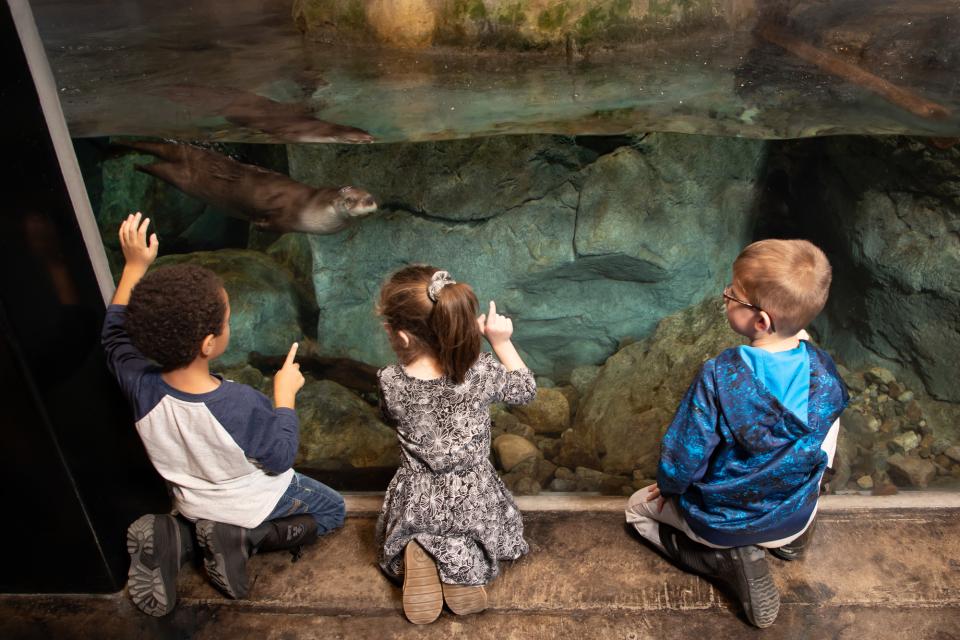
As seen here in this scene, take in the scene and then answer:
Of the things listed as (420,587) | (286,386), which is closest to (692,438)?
(420,587)

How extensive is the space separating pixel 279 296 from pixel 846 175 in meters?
3.41

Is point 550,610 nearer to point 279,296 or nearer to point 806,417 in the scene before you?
point 806,417

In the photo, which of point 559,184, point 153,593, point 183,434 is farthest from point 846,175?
point 153,593

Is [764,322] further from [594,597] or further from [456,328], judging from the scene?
[594,597]

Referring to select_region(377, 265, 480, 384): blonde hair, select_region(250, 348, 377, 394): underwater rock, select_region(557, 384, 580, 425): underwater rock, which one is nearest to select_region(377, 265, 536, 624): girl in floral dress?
select_region(377, 265, 480, 384): blonde hair

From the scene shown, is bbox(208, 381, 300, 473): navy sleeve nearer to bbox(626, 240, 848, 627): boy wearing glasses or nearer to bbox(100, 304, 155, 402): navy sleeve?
bbox(100, 304, 155, 402): navy sleeve

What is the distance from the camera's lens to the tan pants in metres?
2.12

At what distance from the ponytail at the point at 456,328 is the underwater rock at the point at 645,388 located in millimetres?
1467

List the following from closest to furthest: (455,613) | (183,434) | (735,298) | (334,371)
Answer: (735,298) < (183,434) < (455,613) < (334,371)

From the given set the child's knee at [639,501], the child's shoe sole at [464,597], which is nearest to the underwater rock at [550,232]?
the child's knee at [639,501]

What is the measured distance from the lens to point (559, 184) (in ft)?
11.8

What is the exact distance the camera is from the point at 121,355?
78.6 inches

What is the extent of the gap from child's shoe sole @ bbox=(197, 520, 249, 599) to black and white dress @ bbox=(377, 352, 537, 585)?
51 centimetres

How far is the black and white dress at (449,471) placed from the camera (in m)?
1.99
